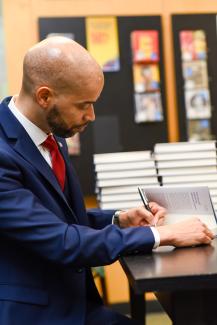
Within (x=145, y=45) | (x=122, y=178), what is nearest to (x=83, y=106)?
(x=122, y=178)

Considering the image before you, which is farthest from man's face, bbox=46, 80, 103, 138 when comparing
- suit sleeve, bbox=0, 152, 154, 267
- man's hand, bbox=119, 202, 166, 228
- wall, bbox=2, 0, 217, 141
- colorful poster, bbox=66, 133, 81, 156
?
wall, bbox=2, 0, 217, 141

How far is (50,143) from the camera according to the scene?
1.44 metres

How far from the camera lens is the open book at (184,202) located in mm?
1409

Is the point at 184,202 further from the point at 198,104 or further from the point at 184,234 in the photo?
the point at 198,104

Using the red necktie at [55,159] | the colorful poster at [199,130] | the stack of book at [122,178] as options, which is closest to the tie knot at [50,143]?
the red necktie at [55,159]

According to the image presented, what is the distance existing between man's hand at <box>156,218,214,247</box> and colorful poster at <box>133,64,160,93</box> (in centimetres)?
168

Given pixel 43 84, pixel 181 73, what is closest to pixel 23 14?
pixel 181 73

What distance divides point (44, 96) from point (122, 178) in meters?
0.99

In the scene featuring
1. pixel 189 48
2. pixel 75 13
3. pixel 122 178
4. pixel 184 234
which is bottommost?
pixel 122 178

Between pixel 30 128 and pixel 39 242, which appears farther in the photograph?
pixel 30 128

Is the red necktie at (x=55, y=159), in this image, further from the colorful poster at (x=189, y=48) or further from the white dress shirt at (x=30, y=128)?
the colorful poster at (x=189, y=48)

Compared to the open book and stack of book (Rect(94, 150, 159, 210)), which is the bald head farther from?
stack of book (Rect(94, 150, 159, 210))

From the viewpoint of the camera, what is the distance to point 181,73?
2879 millimetres

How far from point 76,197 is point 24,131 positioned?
0.29 m
